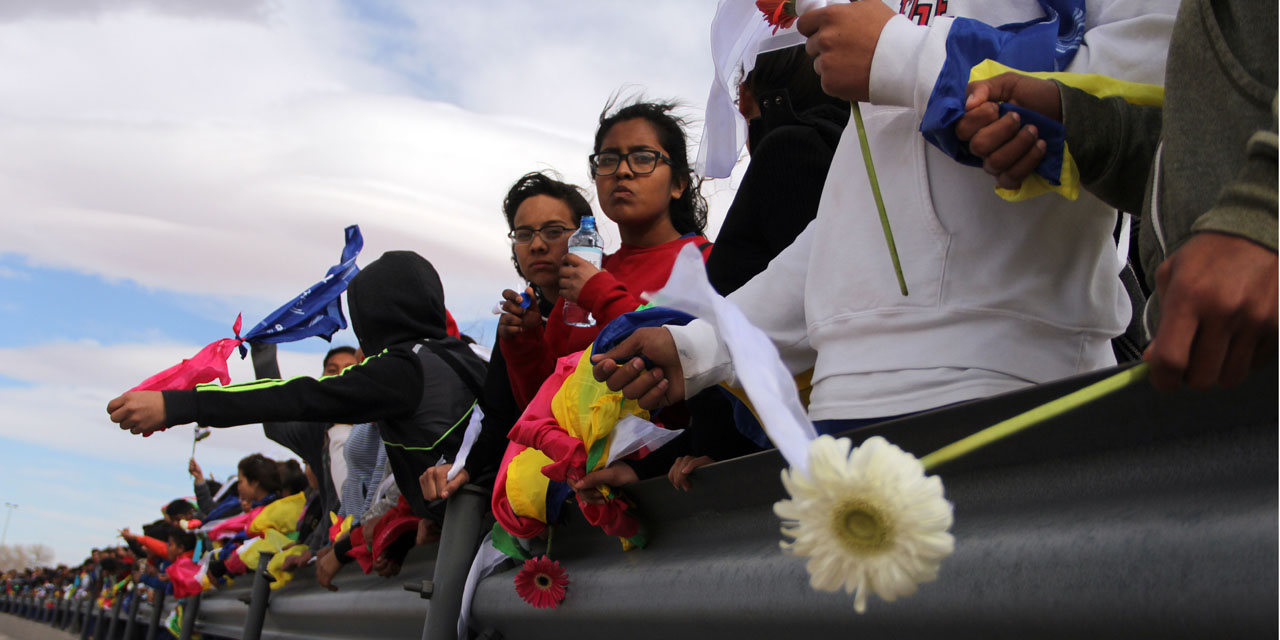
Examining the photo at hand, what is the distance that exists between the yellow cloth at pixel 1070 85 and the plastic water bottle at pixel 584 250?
4.99 feet

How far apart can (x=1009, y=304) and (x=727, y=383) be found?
608mm

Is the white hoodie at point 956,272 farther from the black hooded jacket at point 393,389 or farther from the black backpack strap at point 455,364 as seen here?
the black backpack strap at point 455,364

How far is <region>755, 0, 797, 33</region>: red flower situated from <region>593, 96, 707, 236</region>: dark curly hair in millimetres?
1442

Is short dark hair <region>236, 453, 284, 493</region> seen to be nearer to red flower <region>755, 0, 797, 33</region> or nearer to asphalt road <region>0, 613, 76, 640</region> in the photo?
asphalt road <region>0, 613, 76, 640</region>

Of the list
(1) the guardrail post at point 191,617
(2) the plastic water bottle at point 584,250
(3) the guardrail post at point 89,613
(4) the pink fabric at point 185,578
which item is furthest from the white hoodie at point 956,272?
(3) the guardrail post at point 89,613

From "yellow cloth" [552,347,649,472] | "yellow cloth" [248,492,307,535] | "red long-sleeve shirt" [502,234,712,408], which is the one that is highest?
"red long-sleeve shirt" [502,234,712,408]

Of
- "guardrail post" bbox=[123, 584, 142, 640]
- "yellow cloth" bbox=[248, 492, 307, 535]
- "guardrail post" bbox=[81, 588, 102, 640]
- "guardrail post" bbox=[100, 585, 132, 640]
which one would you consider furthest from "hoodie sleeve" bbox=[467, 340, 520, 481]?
"guardrail post" bbox=[81, 588, 102, 640]

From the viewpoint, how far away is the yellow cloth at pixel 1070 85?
1651 millimetres

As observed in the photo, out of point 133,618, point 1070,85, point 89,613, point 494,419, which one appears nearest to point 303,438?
point 494,419

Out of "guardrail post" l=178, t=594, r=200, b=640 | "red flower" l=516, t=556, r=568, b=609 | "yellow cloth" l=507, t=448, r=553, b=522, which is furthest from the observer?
"guardrail post" l=178, t=594, r=200, b=640

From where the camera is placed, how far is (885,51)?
1.81 m

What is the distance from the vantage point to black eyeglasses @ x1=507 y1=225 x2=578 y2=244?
4.15 meters

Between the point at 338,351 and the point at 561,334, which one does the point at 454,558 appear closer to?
the point at 561,334

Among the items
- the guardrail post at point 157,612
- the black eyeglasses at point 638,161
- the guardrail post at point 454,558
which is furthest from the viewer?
the guardrail post at point 157,612
